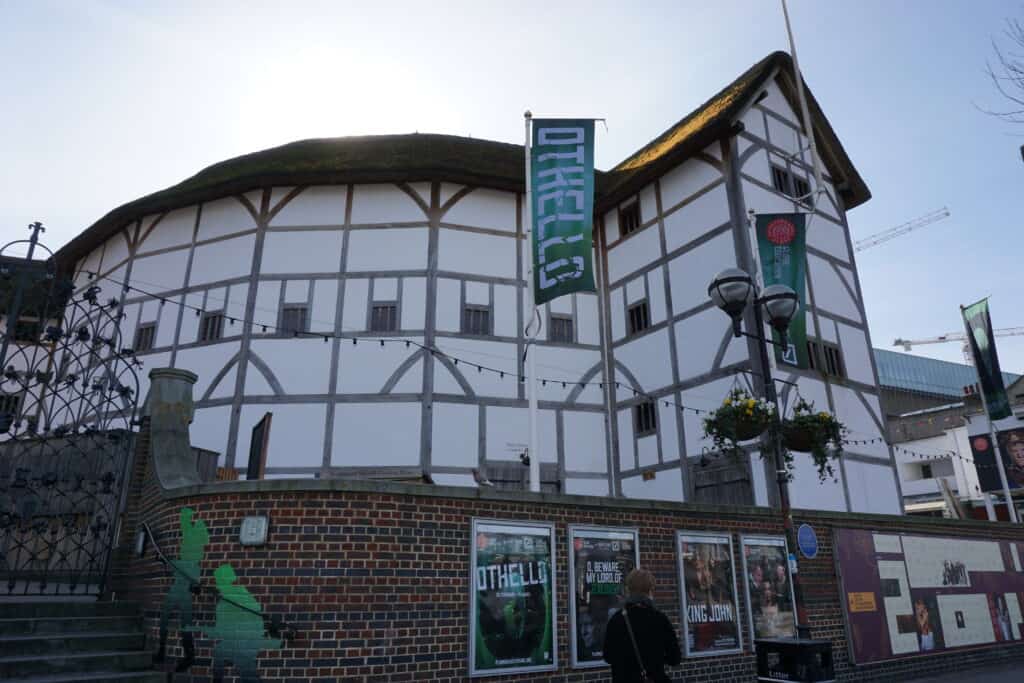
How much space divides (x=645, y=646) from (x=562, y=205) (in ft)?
23.9

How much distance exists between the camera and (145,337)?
17.9 meters

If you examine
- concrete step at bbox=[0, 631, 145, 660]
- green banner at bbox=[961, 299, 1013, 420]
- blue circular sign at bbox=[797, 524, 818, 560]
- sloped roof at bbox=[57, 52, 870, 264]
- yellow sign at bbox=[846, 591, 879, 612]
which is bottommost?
concrete step at bbox=[0, 631, 145, 660]

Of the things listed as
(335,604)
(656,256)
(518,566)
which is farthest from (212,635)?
(656,256)

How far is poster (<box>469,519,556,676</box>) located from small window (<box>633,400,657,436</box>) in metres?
9.64

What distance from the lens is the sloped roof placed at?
1702cm

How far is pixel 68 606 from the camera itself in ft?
21.8

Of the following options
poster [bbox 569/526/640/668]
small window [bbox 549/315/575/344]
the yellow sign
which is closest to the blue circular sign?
the yellow sign

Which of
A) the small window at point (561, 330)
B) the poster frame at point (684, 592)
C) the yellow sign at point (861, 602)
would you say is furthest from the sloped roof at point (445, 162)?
the poster frame at point (684, 592)

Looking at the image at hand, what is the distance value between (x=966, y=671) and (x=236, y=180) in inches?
718

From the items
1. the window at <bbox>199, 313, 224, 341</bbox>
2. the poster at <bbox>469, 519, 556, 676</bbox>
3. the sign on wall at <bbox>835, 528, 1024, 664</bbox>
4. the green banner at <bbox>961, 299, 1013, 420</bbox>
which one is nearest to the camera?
the poster at <bbox>469, 519, 556, 676</bbox>

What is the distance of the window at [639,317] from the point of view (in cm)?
1711

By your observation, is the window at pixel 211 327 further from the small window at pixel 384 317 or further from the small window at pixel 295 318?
the small window at pixel 384 317

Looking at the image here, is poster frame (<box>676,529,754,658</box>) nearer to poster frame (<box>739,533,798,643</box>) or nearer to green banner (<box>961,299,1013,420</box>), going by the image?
poster frame (<box>739,533,798,643</box>)

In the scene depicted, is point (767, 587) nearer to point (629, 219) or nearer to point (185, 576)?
point (185, 576)
